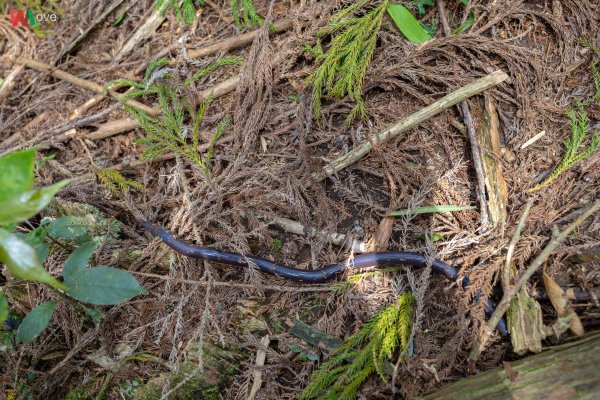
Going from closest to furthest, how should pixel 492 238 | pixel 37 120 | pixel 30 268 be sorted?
pixel 30 268, pixel 492 238, pixel 37 120

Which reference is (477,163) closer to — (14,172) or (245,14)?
(245,14)

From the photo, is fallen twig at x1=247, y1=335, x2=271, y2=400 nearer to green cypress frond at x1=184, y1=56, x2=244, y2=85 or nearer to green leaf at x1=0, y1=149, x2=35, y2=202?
green leaf at x1=0, y1=149, x2=35, y2=202

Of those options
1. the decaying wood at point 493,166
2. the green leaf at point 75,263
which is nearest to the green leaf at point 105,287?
the green leaf at point 75,263

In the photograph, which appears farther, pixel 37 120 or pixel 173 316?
pixel 37 120

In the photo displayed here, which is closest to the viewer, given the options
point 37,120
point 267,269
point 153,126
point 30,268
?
point 30,268

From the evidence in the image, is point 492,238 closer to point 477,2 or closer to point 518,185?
point 518,185

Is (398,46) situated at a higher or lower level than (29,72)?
lower

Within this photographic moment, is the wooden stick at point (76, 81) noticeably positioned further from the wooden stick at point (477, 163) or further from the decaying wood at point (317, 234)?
the wooden stick at point (477, 163)

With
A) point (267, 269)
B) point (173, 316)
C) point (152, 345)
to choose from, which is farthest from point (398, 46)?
point (152, 345)
